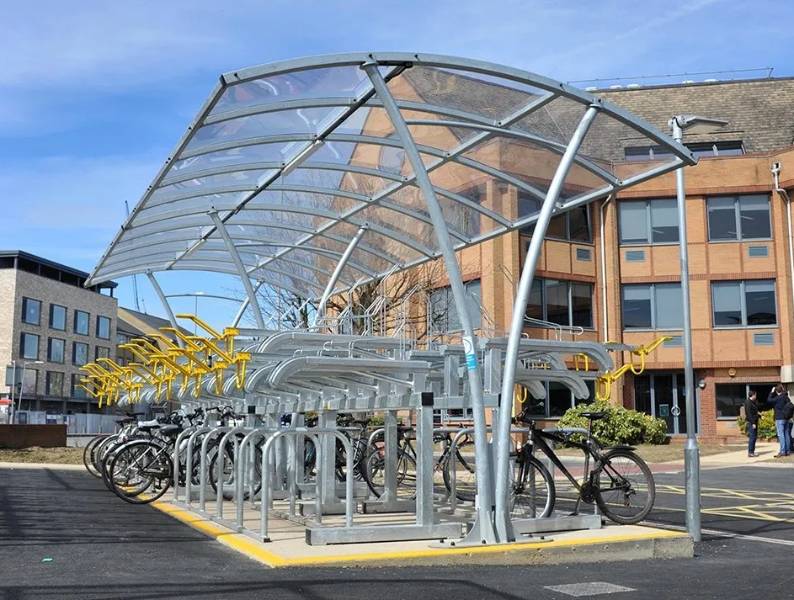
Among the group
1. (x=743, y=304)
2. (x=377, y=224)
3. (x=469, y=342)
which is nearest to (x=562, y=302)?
(x=743, y=304)

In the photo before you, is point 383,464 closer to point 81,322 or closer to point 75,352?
point 75,352

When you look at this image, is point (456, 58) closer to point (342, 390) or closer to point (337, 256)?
point (342, 390)

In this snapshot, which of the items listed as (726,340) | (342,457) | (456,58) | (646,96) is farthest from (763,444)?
(456,58)

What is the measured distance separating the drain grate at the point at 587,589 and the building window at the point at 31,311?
6510cm

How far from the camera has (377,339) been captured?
432 inches

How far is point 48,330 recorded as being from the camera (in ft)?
229

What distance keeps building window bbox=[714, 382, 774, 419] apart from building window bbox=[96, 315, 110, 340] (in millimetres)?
58749

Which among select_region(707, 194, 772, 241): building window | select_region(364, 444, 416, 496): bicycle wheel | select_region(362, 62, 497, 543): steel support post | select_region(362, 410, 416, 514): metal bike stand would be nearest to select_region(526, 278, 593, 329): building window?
select_region(707, 194, 772, 241): building window

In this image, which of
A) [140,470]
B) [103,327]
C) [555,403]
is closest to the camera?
[140,470]

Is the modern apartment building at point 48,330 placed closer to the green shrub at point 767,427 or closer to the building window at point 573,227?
the building window at point 573,227

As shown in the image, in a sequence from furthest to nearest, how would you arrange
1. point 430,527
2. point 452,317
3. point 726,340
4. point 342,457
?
1. point 726,340
2. point 452,317
3. point 342,457
4. point 430,527

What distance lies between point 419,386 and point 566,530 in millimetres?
2070

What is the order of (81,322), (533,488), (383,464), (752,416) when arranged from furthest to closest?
(81,322) < (752,416) < (383,464) < (533,488)

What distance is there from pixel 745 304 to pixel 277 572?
2772 centimetres
